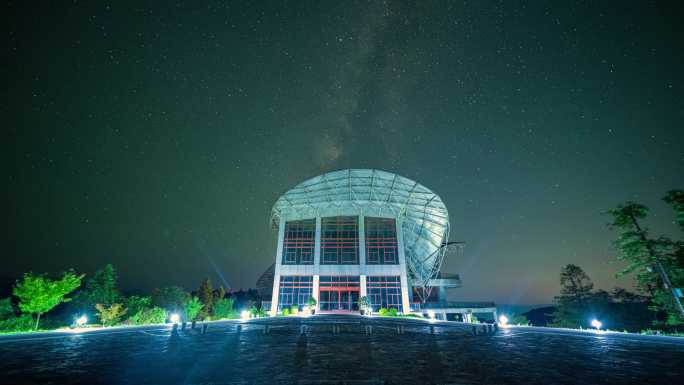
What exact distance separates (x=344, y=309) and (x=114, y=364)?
114 ft

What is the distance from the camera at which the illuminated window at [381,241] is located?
40.9 m

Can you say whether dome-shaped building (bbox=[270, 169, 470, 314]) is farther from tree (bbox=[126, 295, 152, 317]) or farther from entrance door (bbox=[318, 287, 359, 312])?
tree (bbox=[126, 295, 152, 317])

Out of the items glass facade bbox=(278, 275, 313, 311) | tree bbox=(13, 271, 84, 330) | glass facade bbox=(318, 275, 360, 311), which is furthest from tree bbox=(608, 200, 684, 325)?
tree bbox=(13, 271, 84, 330)

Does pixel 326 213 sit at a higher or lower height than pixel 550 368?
higher

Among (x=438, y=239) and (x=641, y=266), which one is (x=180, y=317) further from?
(x=438, y=239)

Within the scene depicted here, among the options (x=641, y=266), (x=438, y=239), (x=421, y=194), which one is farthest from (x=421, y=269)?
(x=641, y=266)

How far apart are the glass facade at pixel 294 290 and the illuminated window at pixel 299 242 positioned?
2.29 m

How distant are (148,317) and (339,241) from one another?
86.5ft

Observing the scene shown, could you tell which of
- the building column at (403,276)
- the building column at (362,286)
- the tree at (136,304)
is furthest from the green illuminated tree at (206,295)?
the building column at (403,276)

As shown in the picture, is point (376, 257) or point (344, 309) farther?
point (376, 257)

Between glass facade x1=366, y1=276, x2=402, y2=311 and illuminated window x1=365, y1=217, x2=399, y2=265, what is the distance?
2393mm

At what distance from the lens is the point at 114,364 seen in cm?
620

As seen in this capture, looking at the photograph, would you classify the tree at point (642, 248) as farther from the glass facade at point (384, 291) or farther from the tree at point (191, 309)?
the tree at point (191, 309)

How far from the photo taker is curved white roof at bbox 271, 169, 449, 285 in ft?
125
